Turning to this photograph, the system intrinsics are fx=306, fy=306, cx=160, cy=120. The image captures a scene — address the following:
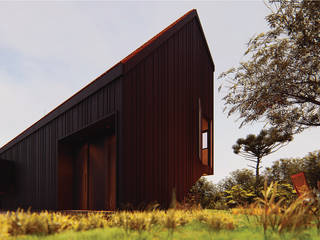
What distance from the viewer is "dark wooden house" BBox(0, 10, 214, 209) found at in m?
7.30

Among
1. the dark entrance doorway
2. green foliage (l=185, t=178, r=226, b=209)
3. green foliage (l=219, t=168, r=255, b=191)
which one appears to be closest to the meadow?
the dark entrance doorway

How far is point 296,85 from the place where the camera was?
40.0ft

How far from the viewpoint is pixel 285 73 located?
11875 mm

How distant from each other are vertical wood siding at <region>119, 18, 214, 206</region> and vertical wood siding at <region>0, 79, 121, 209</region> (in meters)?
0.70

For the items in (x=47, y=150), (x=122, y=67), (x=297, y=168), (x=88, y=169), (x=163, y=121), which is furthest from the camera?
(x=297, y=168)

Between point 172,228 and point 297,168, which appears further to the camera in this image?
point 297,168

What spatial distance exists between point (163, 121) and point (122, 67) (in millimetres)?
2066

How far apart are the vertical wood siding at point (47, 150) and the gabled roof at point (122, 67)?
0.44 feet

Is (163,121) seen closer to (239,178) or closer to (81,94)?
(81,94)

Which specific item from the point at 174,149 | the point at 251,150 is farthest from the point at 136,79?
the point at 251,150

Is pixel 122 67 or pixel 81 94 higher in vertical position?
pixel 122 67

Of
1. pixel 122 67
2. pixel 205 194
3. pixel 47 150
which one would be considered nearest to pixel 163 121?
pixel 122 67

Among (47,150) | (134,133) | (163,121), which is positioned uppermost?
(163,121)

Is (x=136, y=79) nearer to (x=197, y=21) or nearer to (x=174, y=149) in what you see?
(x=174, y=149)
